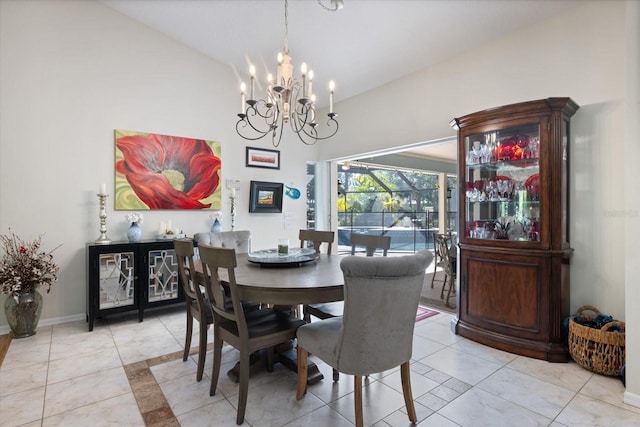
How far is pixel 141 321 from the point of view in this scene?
3.55 m

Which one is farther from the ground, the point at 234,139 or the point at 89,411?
the point at 234,139

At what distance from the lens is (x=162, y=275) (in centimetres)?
371

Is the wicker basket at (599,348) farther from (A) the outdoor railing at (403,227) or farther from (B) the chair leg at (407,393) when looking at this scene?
(A) the outdoor railing at (403,227)

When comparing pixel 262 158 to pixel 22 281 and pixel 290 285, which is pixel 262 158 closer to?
pixel 22 281

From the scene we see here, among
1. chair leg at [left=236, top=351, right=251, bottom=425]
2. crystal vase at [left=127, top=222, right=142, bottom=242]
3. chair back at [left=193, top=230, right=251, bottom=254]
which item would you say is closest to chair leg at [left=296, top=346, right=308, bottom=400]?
chair leg at [left=236, top=351, right=251, bottom=425]

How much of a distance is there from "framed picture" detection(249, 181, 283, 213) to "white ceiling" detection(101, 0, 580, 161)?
61.0 inches

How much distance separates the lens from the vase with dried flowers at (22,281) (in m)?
3.00

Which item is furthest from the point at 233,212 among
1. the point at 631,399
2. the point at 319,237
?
the point at 631,399

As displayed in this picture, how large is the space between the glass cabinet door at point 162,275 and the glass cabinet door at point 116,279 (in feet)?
0.60

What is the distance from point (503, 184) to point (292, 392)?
2465 mm

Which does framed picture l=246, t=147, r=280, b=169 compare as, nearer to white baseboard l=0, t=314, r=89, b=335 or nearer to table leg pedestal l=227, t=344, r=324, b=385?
white baseboard l=0, t=314, r=89, b=335

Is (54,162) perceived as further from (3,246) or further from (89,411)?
(89,411)

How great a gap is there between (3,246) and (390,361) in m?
3.79

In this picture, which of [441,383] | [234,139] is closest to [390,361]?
[441,383]
